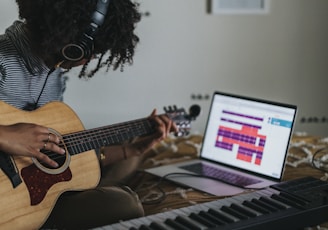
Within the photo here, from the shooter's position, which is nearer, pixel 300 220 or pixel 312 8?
pixel 300 220

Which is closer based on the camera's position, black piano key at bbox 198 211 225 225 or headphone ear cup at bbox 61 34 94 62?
black piano key at bbox 198 211 225 225

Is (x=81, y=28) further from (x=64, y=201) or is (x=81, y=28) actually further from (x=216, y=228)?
(x=216, y=228)

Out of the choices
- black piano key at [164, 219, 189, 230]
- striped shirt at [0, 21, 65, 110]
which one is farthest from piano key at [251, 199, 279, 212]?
striped shirt at [0, 21, 65, 110]

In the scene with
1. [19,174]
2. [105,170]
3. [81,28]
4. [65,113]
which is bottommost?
[105,170]

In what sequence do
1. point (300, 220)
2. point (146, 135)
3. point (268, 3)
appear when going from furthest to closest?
point (268, 3), point (146, 135), point (300, 220)

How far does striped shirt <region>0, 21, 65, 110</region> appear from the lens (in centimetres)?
144

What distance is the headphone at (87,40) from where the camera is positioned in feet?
4.54

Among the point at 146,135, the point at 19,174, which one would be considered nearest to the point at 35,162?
the point at 19,174

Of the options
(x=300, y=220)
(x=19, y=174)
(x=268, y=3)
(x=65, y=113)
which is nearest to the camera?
(x=300, y=220)

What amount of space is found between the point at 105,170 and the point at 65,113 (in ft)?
1.23

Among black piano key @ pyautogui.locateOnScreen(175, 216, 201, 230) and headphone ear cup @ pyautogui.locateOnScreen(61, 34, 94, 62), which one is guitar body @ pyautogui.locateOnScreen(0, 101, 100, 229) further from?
black piano key @ pyautogui.locateOnScreen(175, 216, 201, 230)

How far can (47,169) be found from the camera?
1.40 metres

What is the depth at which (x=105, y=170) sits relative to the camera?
5.97 ft

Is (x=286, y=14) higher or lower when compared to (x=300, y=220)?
higher
